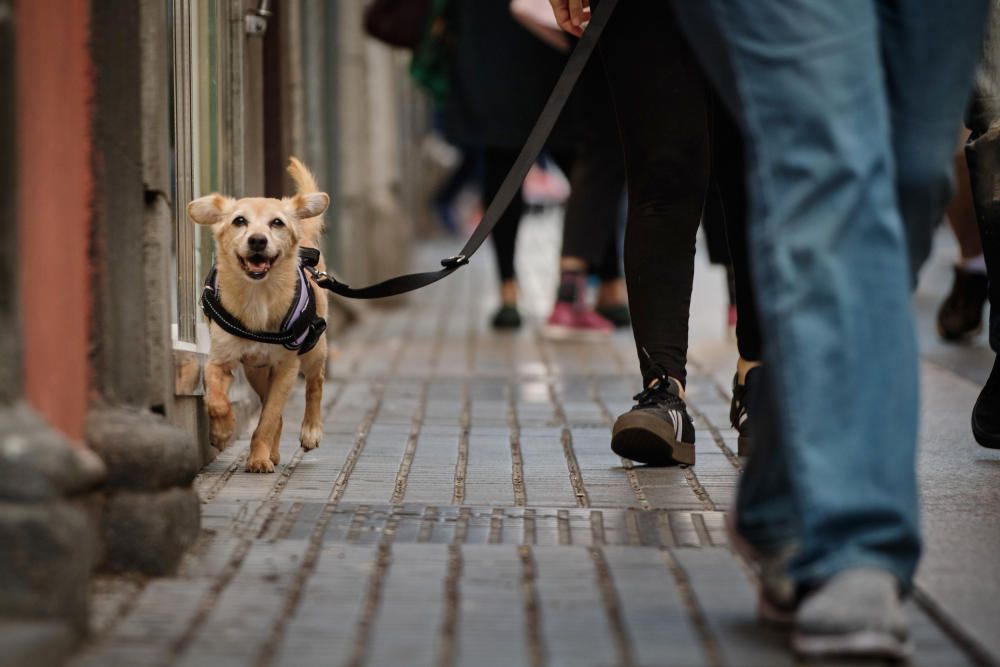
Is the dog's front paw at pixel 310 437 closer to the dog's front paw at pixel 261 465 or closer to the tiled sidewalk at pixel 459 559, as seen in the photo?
the tiled sidewalk at pixel 459 559

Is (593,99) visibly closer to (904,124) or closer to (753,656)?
(904,124)

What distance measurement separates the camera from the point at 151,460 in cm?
325

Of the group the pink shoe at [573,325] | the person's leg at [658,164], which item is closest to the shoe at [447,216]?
the pink shoe at [573,325]

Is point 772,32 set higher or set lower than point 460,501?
higher

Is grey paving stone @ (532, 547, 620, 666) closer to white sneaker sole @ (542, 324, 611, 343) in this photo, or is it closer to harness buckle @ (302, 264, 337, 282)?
harness buckle @ (302, 264, 337, 282)

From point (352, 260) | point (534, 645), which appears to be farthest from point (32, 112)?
point (352, 260)

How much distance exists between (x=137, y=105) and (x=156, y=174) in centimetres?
16

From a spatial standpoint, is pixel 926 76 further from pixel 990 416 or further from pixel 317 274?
pixel 317 274

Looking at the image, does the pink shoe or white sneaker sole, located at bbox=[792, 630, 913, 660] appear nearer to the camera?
white sneaker sole, located at bbox=[792, 630, 913, 660]

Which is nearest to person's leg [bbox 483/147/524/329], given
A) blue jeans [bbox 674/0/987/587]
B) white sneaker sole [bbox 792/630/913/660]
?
blue jeans [bbox 674/0/987/587]

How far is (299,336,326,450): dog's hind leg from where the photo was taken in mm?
4902

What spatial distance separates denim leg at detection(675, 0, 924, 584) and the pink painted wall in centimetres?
116

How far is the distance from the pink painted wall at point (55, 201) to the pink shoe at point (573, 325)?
5.41 m

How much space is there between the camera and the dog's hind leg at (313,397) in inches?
193
